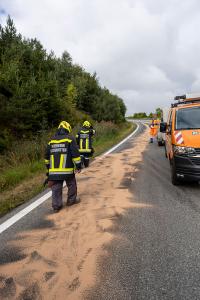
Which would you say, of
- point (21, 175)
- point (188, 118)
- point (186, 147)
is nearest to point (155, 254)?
point (186, 147)

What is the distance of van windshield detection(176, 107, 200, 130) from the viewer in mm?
6703

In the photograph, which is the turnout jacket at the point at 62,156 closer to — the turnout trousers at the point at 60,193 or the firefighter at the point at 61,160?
the firefighter at the point at 61,160

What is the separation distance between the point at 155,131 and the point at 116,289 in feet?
54.7

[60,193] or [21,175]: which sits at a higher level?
[60,193]

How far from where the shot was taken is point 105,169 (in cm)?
917

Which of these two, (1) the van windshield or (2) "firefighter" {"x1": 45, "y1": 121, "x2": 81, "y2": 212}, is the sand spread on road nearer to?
(2) "firefighter" {"x1": 45, "y1": 121, "x2": 81, "y2": 212}

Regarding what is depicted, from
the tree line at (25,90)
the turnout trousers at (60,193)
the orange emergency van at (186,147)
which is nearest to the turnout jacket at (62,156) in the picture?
the turnout trousers at (60,193)

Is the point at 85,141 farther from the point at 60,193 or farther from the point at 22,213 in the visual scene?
the point at 22,213

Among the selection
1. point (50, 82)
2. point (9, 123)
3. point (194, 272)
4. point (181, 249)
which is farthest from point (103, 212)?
point (50, 82)

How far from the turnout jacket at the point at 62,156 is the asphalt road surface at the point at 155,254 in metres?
1.48

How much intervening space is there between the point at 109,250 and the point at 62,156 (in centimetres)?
232

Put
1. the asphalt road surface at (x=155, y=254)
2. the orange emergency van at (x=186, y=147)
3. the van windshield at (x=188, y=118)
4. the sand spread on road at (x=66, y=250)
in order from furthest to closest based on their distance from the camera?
the van windshield at (x=188, y=118), the orange emergency van at (x=186, y=147), the sand spread on road at (x=66, y=250), the asphalt road surface at (x=155, y=254)

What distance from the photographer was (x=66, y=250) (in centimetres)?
354

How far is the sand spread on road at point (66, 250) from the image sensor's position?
9.11ft
